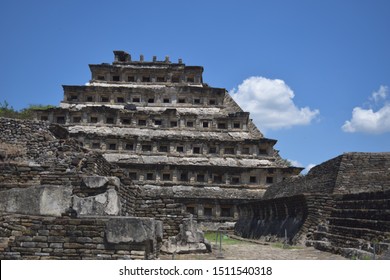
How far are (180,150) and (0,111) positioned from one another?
27637mm

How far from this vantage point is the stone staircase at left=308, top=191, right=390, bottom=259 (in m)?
11.1

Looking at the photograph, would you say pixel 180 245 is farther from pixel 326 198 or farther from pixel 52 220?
pixel 326 198

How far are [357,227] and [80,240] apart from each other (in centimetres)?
967

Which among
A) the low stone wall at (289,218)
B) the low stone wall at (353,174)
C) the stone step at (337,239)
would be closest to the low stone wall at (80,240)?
the stone step at (337,239)

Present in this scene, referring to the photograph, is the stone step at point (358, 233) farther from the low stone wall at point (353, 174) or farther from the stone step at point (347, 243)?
the low stone wall at point (353, 174)

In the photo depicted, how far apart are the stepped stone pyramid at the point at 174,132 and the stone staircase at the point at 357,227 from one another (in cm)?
1637

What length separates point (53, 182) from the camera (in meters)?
10.9

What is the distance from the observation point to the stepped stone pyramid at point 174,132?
33688 millimetres

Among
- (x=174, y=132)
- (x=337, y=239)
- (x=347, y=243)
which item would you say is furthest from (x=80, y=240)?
(x=174, y=132)

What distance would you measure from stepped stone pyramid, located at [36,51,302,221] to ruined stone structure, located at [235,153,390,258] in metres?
7.58

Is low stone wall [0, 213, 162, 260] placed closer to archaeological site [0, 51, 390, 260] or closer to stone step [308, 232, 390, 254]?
archaeological site [0, 51, 390, 260]
